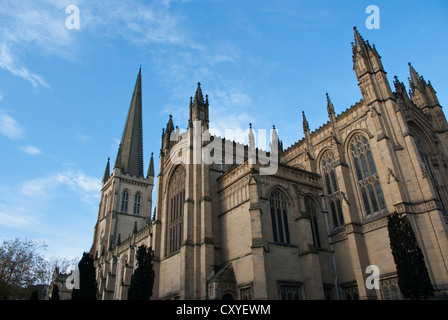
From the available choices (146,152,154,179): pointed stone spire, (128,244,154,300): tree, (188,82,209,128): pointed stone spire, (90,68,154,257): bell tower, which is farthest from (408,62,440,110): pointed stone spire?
(146,152,154,179): pointed stone spire

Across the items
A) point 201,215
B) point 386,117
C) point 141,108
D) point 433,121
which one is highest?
point 141,108

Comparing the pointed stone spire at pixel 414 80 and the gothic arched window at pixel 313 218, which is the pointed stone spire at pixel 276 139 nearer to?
the gothic arched window at pixel 313 218

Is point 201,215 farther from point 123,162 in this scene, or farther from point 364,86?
point 123,162

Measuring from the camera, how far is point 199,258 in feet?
78.6

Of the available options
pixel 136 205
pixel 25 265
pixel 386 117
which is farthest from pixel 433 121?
pixel 136 205

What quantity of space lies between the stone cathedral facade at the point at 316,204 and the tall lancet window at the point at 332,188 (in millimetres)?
107

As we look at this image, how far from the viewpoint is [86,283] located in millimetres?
27734

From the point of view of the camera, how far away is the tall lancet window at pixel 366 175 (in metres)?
24.0

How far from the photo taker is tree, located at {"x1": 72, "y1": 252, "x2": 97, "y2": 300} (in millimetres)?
27275

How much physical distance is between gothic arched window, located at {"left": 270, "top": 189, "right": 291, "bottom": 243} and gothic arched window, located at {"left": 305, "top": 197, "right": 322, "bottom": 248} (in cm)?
328

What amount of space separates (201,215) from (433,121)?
2368 centimetres

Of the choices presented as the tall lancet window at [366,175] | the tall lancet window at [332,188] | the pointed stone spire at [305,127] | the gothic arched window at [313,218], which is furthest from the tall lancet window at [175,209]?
the tall lancet window at [366,175]

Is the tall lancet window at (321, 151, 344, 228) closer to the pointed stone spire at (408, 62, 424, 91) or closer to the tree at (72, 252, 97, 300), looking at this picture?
the pointed stone spire at (408, 62, 424, 91)
